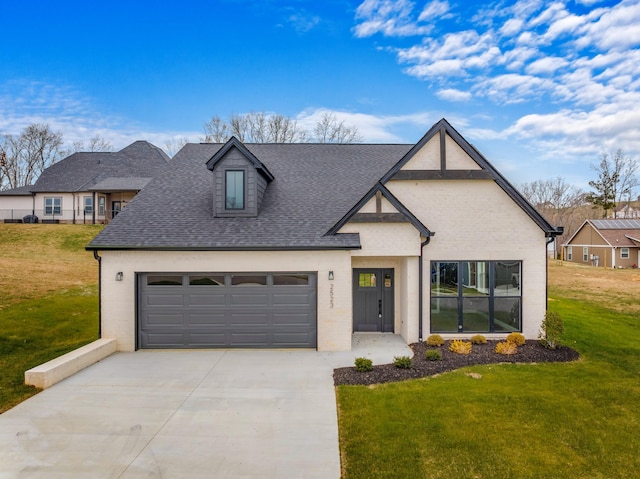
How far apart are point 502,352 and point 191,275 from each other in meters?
9.88

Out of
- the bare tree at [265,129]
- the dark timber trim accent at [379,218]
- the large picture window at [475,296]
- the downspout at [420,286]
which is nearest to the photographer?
the dark timber trim accent at [379,218]

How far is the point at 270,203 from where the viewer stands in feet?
41.9

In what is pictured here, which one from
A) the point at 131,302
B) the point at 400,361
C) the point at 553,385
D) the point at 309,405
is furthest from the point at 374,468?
→ the point at 131,302

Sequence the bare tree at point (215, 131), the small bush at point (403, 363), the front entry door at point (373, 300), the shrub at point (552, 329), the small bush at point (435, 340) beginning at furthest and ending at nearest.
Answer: the bare tree at point (215, 131) < the front entry door at point (373, 300) < the small bush at point (435, 340) < the shrub at point (552, 329) < the small bush at point (403, 363)

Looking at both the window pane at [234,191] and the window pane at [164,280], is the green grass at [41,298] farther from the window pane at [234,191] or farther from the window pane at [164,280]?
the window pane at [234,191]

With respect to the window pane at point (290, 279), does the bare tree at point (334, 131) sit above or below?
above

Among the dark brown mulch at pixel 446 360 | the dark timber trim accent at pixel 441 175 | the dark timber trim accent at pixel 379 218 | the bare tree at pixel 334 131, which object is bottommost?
the dark brown mulch at pixel 446 360

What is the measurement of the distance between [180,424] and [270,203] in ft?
26.3

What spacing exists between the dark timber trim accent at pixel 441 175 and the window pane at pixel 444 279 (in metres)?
2.92

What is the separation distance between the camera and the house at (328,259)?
10852 mm

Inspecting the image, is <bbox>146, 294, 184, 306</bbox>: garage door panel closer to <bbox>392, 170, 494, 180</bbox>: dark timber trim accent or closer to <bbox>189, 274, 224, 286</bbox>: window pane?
<bbox>189, 274, 224, 286</bbox>: window pane

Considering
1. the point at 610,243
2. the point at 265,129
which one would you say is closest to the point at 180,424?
the point at 265,129

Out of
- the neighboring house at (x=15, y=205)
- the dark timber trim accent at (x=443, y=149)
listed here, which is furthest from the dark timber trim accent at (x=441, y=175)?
the neighboring house at (x=15, y=205)

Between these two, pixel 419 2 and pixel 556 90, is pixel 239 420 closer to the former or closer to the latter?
pixel 419 2
